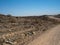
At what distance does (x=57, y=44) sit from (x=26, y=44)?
2.66 meters

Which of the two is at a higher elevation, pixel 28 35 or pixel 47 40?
pixel 28 35

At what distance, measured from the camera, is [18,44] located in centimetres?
1220

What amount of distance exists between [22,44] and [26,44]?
0.33 meters

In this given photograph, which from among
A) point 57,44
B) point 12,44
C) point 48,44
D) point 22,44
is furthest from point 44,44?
point 12,44

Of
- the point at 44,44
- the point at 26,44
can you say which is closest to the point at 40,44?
the point at 44,44

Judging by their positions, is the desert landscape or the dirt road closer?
the dirt road

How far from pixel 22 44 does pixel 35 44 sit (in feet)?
3.59

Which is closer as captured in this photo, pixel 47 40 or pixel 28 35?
pixel 47 40

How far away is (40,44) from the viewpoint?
40.8 feet

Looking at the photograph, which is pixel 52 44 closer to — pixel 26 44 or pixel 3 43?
pixel 26 44

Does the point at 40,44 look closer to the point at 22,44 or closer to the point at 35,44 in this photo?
the point at 35,44

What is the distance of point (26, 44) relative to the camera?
12.2 m

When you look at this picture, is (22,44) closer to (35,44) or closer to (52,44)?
(35,44)

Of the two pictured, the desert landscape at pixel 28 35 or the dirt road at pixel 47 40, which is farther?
the desert landscape at pixel 28 35
